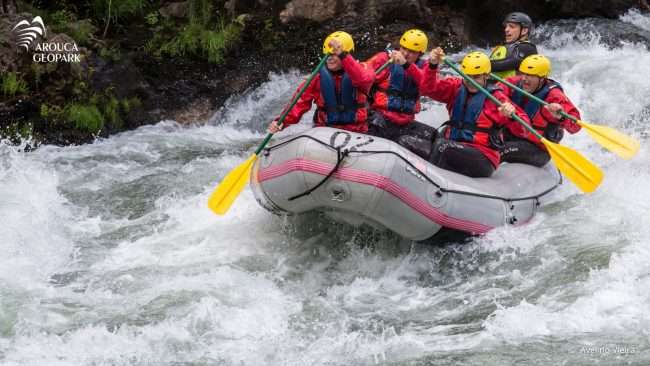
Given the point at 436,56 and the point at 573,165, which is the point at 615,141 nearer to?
the point at 573,165

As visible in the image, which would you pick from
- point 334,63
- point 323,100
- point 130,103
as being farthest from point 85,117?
point 334,63

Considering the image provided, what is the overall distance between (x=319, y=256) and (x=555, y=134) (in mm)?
2260

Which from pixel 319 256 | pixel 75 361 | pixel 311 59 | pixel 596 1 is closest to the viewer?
Answer: pixel 75 361

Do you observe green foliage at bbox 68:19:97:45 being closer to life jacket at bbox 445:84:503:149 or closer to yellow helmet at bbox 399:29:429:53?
yellow helmet at bbox 399:29:429:53

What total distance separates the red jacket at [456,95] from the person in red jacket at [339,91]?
0.50m

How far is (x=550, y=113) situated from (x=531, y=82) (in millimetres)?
305

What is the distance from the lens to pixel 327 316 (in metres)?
5.47

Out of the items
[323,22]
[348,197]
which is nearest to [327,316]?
[348,197]

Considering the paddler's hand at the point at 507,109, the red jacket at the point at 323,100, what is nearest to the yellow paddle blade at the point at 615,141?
the paddler's hand at the point at 507,109

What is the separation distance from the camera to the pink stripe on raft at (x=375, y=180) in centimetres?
566

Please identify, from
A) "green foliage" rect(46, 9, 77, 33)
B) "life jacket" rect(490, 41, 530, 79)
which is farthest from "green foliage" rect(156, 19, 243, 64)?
"life jacket" rect(490, 41, 530, 79)

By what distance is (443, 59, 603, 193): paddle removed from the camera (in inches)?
255

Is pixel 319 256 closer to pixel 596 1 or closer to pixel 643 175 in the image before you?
pixel 643 175

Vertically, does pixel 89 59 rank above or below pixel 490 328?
below
